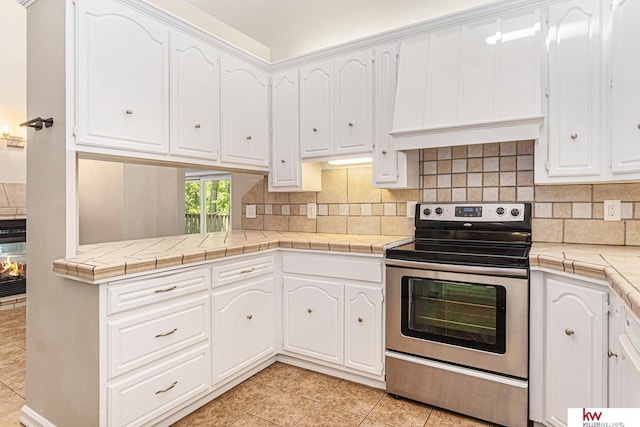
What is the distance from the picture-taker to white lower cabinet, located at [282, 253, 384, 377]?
2254 mm

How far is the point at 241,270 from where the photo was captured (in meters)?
2.30

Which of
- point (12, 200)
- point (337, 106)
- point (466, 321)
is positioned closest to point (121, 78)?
point (337, 106)

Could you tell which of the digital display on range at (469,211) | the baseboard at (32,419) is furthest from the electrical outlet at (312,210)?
the baseboard at (32,419)

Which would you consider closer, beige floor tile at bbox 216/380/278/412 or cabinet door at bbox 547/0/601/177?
cabinet door at bbox 547/0/601/177

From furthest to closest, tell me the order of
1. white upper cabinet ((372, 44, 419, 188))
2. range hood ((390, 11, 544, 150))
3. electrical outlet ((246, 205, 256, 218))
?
electrical outlet ((246, 205, 256, 218)), white upper cabinet ((372, 44, 419, 188)), range hood ((390, 11, 544, 150))

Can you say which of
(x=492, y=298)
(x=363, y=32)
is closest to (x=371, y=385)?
(x=492, y=298)

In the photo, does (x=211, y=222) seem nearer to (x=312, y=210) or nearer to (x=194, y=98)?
(x=312, y=210)

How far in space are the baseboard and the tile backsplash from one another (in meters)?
3.05

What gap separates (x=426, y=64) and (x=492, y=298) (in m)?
1.48

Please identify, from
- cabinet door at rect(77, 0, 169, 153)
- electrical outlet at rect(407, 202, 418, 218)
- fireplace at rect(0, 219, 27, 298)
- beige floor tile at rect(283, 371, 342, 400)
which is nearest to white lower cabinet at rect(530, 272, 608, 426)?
electrical outlet at rect(407, 202, 418, 218)

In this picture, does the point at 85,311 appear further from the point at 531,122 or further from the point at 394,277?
the point at 531,122

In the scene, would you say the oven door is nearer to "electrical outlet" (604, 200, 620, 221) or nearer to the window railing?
"electrical outlet" (604, 200, 620, 221)

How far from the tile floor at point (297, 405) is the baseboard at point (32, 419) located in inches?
1.8

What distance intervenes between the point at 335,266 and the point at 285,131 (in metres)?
1.25
